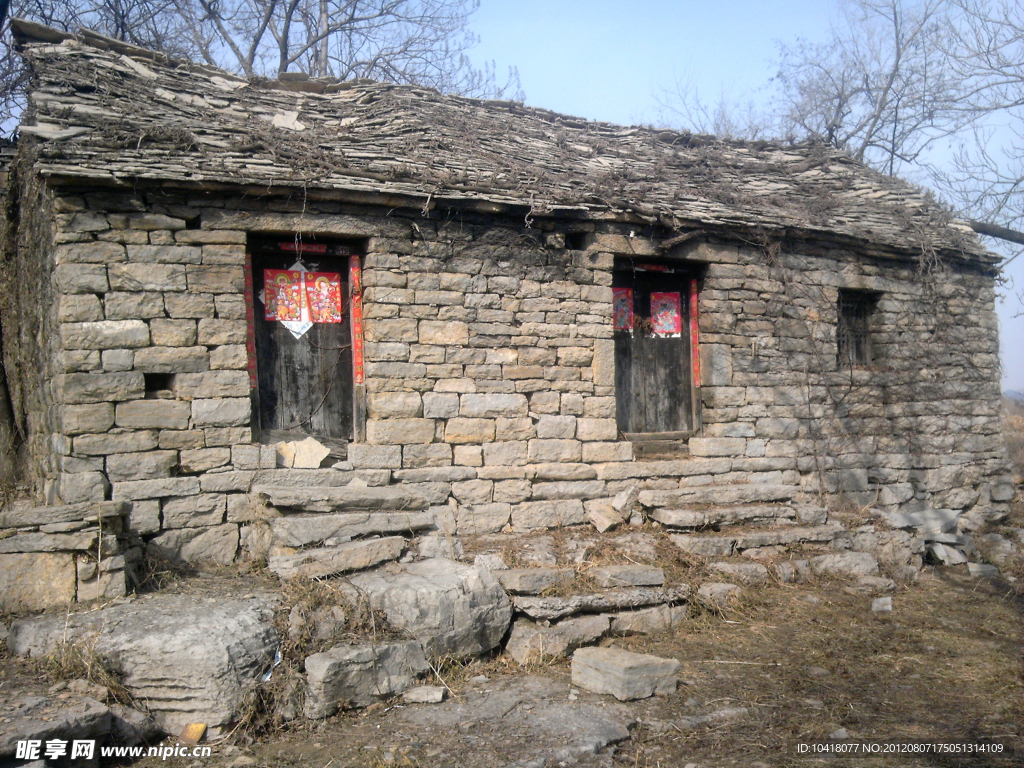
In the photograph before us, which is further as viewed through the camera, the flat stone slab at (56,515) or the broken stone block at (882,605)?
the broken stone block at (882,605)

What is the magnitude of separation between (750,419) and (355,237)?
4.27 m

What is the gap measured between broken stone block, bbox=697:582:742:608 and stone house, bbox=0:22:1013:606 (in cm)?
121

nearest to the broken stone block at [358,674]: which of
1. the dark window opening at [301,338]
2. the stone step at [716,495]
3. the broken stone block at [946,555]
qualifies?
the dark window opening at [301,338]

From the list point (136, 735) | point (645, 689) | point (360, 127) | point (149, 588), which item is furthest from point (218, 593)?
point (360, 127)

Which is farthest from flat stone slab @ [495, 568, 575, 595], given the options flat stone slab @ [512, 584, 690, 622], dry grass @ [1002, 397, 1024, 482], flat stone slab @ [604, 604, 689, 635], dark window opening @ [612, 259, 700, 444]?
dry grass @ [1002, 397, 1024, 482]

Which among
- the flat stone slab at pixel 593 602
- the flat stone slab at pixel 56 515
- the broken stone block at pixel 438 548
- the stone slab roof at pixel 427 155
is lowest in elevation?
the flat stone slab at pixel 593 602

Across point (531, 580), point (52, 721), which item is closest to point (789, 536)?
point (531, 580)

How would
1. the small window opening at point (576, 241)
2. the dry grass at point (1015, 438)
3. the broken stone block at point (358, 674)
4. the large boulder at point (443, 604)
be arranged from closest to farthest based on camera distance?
the broken stone block at point (358, 674), the large boulder at point (443, 604), the small window opening at point (576, 241), the dry grass at point (1015, 438)

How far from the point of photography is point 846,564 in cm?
685

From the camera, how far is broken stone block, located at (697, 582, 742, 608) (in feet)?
19.6

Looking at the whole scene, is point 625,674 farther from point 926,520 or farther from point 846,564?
point 926,520

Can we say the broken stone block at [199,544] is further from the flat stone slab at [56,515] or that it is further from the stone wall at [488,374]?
the flat stone slab at [56,515]

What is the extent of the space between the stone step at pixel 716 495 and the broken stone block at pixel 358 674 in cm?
293

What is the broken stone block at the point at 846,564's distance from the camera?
22.1 ft
